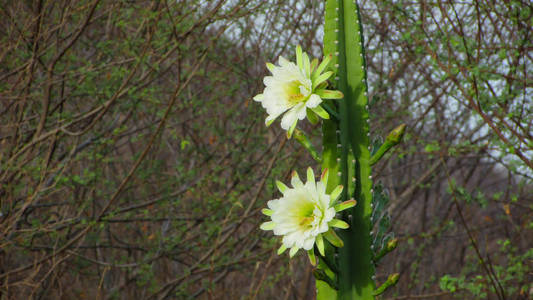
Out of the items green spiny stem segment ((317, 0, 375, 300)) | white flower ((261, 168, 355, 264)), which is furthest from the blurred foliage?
white flower ((261, 168, 355, 264))

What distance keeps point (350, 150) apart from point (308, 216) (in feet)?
0.76

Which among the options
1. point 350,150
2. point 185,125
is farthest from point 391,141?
point 185,125

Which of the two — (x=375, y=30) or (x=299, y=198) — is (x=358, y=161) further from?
(x=375, y=30)

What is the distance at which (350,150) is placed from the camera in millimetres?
1553

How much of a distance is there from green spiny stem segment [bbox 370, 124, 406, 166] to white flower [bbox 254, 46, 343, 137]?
0.19 meters

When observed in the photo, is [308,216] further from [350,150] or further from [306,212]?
[350,150]

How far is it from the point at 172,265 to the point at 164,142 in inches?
81.8

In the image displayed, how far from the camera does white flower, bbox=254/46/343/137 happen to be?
58.4 inches

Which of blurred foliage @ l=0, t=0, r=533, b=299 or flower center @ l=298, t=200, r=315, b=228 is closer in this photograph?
flower center @ l=298, t=200, r=315, b=228

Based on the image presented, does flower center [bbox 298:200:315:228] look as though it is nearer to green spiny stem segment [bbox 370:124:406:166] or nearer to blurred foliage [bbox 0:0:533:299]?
green spiny stem segment [bbox 370:124:406:166]

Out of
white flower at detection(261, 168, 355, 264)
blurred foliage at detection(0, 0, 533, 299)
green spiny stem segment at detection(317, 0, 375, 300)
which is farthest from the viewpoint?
blurred foliage at detection(0, 0, 533, 299)

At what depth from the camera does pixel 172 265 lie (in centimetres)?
685

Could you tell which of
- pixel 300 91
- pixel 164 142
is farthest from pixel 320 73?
pixel 164 142

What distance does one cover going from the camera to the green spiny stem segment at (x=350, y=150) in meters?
1.51
